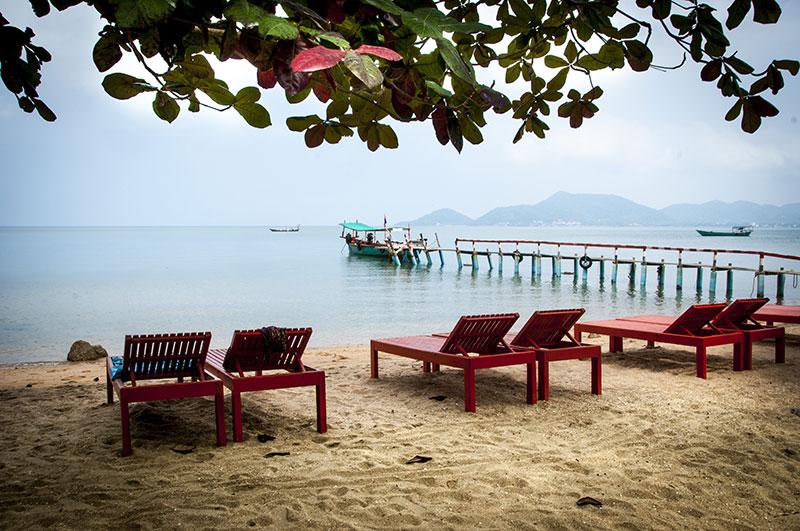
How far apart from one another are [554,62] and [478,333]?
12.1ft

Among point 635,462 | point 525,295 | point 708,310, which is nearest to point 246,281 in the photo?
point 525,295

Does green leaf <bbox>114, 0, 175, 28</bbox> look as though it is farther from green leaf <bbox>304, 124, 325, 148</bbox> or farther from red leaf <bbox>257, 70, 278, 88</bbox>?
green leaf <bbox>304, 124, 325, 148</bbox>

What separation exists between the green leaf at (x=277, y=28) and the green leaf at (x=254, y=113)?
0.42 meters

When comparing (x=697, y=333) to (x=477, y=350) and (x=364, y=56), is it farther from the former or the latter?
(x=364, y=56)

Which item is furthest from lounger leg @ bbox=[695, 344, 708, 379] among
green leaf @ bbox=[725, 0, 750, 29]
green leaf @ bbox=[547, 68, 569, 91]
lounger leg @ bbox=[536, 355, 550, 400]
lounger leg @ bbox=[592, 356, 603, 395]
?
green leaf @ bbox=[725, 0, 750, 29]

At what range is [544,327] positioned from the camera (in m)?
6.19

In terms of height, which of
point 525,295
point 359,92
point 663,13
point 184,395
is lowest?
point 525,295

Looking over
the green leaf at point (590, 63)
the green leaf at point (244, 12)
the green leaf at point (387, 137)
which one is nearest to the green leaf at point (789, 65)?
the green leaf at point (590, 63)

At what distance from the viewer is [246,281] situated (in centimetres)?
3572

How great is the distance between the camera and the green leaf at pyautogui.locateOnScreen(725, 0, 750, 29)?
5.94ft

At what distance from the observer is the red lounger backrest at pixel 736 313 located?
734 cm

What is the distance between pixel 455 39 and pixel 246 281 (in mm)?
34029

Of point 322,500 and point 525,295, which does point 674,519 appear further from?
point 525,295

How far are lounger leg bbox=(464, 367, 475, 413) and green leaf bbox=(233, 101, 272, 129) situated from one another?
4201 millimetres
